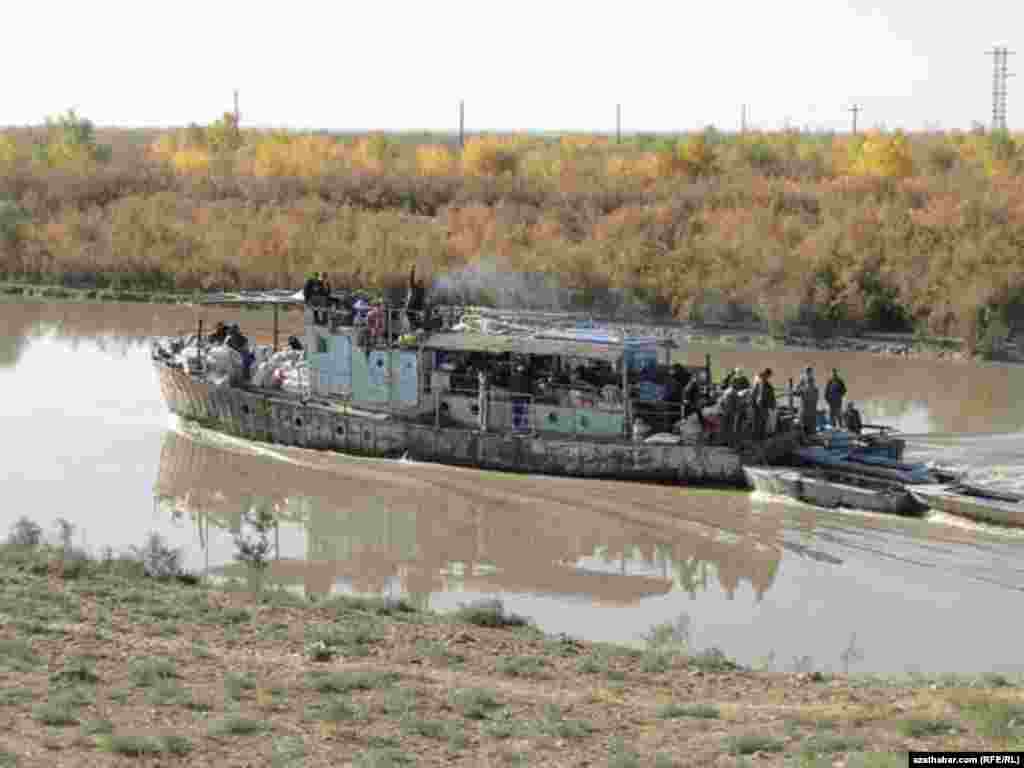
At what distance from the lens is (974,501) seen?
22.1 meters

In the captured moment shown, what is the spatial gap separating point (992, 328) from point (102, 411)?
22675 mm

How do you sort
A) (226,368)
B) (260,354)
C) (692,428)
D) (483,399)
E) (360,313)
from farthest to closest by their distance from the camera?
(260,354) < (226,368) < (360,313) < (483,399) < (692,428)

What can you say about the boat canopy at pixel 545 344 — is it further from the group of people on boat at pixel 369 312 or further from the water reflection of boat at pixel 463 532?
the water reflection of boat at pixel 463 532

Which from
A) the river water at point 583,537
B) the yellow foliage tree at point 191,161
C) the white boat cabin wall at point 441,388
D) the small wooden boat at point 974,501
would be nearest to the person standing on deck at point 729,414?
the river water at point 583,537

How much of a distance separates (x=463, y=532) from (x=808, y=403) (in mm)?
6855

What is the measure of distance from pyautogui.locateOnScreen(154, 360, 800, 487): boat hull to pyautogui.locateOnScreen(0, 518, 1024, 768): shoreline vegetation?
345 inches

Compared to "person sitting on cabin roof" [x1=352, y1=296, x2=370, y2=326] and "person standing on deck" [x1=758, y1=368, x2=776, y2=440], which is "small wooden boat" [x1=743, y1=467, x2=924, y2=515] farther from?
"person sitting on cabin roof" [x1=352, y1=296, x2=370, y2=326]

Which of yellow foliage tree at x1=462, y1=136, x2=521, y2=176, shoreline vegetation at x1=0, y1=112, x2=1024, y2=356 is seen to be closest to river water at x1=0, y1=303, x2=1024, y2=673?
shoreline vegetation at x1=0, y1=112, x2=1024, y2=356

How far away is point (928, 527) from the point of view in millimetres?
22219

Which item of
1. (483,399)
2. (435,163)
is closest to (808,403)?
(483,399)

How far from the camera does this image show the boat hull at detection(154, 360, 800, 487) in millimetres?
25375

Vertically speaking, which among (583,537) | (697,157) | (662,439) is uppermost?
(697,157)

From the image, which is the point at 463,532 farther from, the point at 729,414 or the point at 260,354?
the point at 260,354

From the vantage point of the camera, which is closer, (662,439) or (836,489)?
(836,489)
